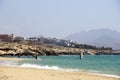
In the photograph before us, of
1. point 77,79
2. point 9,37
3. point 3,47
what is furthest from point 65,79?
point 9,37

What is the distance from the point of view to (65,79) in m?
21.4

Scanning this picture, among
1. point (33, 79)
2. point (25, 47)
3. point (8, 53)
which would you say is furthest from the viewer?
point (25, 47)

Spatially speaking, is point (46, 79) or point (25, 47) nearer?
point (46, 79)

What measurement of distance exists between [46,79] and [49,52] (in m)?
133

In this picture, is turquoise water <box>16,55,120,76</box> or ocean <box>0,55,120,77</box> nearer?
ocean <box>0,55,120,77</box>

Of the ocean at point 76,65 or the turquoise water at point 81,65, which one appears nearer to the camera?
the ocean at point 76,65

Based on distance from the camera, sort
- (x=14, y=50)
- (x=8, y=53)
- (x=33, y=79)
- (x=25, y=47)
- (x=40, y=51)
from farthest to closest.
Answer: (x=40, y=51)
(x=25, y=47)
(x=14, y=50)
(x=8, y=53)
(x=33, y=79)

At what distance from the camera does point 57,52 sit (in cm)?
16350

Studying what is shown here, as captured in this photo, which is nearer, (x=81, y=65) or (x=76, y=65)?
(x=76, y=65)

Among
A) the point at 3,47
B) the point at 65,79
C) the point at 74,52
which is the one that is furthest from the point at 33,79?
the point at 74,52

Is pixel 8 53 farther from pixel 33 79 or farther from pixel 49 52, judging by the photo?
pixel 33 79

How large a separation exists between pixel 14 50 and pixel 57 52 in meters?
44.2

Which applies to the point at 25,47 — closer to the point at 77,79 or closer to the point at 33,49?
the point at 33,49

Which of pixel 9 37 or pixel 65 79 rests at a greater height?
pixel 9 37
